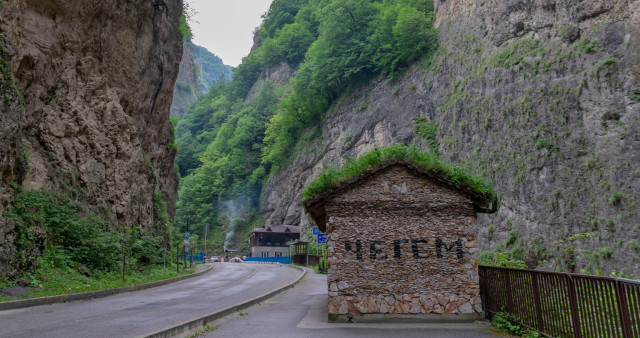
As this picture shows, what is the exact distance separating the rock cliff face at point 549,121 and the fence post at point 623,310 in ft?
29.3

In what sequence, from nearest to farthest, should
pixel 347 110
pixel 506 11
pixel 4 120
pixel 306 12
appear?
1. pixel 4 120
2. pixel 506 11
3. pixel 347 110
4. pixel 306 12

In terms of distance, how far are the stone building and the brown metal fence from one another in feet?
3.35

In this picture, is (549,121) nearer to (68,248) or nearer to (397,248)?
(397,248)

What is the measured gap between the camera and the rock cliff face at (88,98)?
50.6 feet

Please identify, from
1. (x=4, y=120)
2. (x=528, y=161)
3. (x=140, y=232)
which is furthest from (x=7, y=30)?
(x=528, y=161)

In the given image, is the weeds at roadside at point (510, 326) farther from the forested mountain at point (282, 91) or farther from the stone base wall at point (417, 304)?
the forested mountain at point (282, 91)

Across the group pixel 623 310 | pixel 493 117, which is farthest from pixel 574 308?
pixel 493 117

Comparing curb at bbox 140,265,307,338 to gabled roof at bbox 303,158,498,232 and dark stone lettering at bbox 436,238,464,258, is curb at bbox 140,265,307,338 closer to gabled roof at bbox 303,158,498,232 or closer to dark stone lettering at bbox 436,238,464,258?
gabled roof at bbox 303,158,498,232

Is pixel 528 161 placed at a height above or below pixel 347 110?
below

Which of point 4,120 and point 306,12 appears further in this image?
point 306,12

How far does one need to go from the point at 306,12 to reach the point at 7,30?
62.3m

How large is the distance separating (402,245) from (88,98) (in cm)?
1968

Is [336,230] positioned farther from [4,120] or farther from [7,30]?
[7,30]

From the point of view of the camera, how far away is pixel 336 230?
10023 mm
